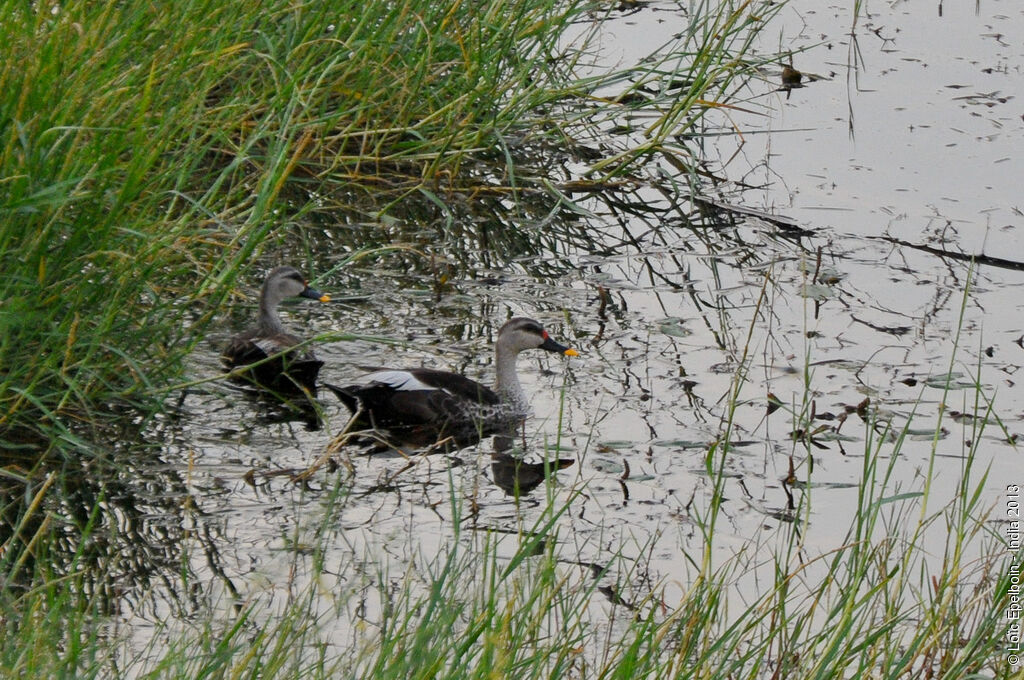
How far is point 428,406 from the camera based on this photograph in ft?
23.2

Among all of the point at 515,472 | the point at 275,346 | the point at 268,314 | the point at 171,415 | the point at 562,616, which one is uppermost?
the point at 268,314

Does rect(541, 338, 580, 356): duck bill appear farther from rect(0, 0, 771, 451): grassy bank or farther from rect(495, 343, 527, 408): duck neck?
rect(0, 0, 771, 451): grassy bank

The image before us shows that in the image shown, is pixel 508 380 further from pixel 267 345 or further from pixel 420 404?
pixel 267 345

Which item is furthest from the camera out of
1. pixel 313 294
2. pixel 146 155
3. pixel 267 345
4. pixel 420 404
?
pixel 313 294

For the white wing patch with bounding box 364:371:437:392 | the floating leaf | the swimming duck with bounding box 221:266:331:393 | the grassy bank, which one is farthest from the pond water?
the grassy bank

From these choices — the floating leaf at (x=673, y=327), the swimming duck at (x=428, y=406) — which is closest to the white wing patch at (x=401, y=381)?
the swimming duck at (x=428, y=406)

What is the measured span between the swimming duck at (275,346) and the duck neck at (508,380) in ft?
2.77

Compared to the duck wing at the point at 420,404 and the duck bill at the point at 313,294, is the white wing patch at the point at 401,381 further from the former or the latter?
the duck bill at the point at 313,294

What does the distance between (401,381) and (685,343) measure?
1.59m

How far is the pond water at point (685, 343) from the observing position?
232 inches

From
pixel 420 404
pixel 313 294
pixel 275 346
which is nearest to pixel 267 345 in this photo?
pixel 275 346

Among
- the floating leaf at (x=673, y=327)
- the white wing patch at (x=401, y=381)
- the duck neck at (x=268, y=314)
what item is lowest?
the white wing patch at (x=401, y=381)

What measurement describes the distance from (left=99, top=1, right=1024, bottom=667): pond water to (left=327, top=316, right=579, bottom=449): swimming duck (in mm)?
145

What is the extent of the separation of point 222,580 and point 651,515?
68.2 inches
